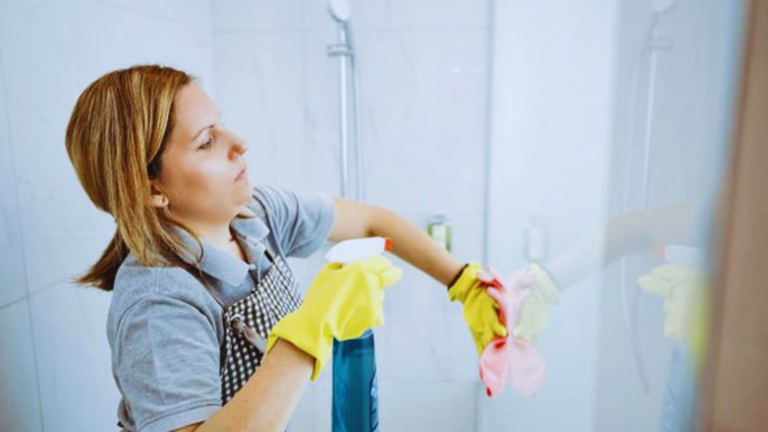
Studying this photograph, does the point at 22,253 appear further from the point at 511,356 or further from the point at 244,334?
the point at 511,356

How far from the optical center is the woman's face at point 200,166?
0.70 meters

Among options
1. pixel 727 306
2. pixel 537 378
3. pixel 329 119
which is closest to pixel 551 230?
pixel 537 378

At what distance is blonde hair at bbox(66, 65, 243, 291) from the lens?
0.67 metres

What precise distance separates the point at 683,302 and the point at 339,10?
1.13 metres

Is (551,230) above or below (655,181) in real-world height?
below

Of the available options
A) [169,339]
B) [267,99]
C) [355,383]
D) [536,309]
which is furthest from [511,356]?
[267,99]

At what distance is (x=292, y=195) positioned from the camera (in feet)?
3.23

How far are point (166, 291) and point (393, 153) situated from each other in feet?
2.85

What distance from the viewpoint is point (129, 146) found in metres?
0.66

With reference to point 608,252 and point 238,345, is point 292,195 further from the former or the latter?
point 608,252

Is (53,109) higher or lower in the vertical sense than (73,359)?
higher

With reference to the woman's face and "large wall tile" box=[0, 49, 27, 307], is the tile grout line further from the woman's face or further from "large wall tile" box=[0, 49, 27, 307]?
the woman's face

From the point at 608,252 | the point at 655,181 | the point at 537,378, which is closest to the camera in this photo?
the point at 655,181

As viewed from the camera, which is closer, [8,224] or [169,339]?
[169,339]
